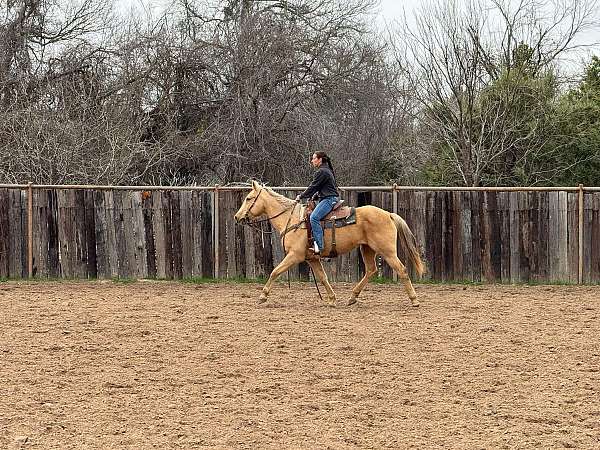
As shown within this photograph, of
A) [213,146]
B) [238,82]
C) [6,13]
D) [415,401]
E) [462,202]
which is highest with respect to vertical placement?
[6,13]

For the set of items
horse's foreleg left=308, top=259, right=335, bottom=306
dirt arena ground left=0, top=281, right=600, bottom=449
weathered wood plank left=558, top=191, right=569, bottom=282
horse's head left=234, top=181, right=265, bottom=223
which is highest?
horse's head left=234, top=181, right=265, bottom=223

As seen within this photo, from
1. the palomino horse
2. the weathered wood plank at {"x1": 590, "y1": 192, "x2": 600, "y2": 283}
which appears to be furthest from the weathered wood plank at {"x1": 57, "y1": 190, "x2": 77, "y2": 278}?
the weathered wood plank at {"x1": 590, "y1": 192, "x2": 600, "y2": 283}

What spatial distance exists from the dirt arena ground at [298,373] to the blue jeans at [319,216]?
94cm

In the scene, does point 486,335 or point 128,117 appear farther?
point 128,117

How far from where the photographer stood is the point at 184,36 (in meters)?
23.3

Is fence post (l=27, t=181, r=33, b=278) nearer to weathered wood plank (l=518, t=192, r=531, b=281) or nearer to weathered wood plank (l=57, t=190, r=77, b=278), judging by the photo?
weathered wood plank (l=57, t=190, r=77, b=278)

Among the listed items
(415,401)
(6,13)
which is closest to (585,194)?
(415,401)

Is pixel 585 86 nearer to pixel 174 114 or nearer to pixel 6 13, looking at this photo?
pixel 174 114

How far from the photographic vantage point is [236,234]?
50.8ft

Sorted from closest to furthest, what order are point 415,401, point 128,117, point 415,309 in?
point 415,401
point 415,309
point 128,117

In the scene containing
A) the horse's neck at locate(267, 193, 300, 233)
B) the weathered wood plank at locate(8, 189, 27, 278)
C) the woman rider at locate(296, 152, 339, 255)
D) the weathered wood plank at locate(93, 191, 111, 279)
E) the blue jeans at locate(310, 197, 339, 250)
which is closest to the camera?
the woman rider at locate(296, 152, 339, 255)

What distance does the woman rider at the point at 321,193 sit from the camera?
40.7 feet

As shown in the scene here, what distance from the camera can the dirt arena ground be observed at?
610 cm

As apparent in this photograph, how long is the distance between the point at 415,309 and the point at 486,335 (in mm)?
2266
